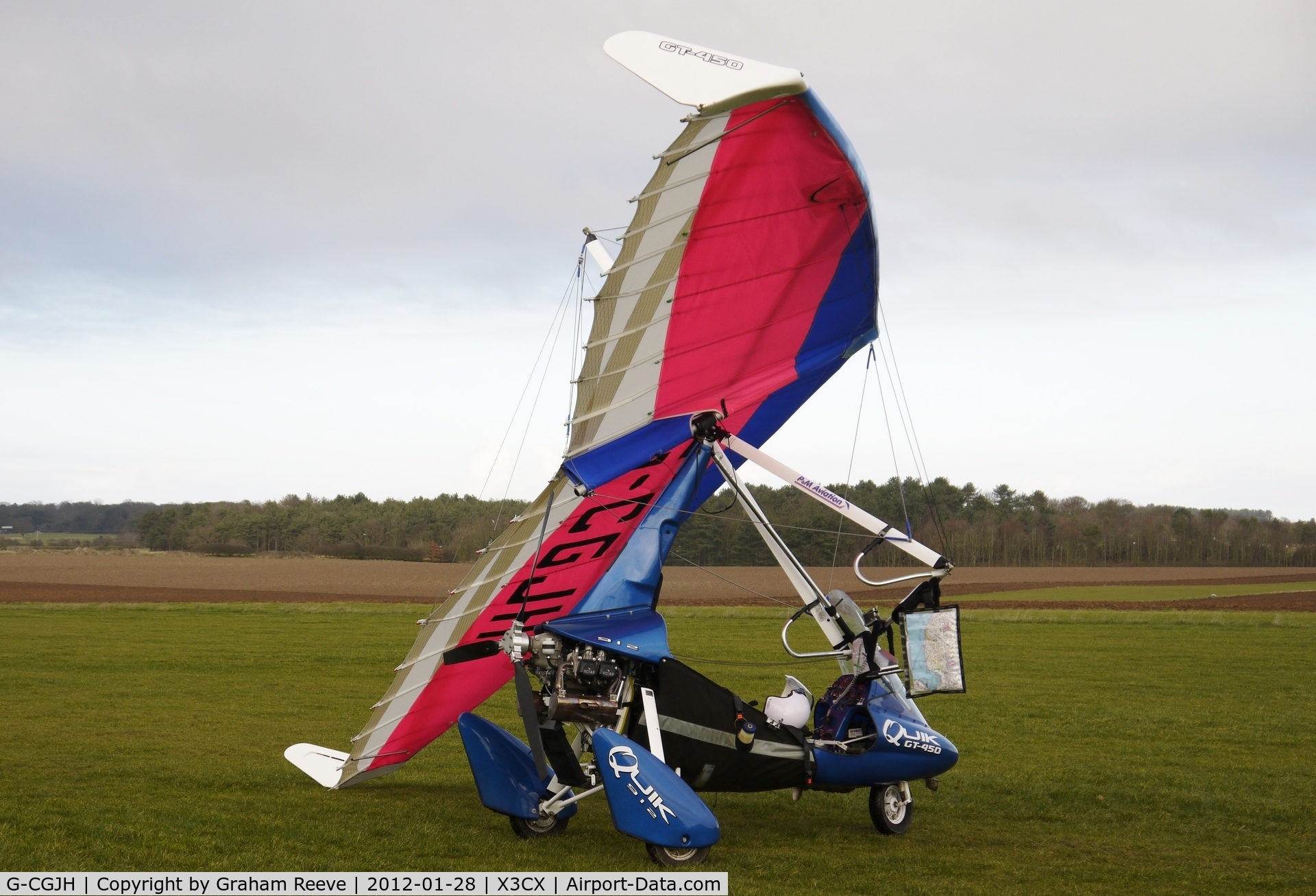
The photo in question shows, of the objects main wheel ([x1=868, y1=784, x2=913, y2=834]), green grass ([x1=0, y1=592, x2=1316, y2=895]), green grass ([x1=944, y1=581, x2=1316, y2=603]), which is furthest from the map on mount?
green grass ([x1=944, y1=581, x2=1316, y2=603])

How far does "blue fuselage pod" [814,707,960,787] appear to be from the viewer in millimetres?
7961

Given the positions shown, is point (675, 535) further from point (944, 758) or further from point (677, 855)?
point (944, 758)

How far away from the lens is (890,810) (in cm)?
851

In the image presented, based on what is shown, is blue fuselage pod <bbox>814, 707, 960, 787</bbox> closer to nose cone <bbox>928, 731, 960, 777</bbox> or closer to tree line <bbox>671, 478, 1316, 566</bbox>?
nose cone <bbox>928, 731, 960, 777</bbox>

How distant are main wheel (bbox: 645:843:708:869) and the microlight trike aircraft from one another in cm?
2

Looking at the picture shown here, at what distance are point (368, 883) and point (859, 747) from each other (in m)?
3.62

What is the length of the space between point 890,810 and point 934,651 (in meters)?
1.45

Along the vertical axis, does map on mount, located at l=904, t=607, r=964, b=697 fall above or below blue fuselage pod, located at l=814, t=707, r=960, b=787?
above

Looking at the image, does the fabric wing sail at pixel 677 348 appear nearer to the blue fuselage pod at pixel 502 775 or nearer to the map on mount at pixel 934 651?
the blue fuselage pod at pixel 502 775

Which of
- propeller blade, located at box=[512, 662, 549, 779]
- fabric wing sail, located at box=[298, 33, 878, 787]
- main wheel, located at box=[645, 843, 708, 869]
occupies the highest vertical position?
fabric wing sail, located at box=[298, 33, 878, 787]

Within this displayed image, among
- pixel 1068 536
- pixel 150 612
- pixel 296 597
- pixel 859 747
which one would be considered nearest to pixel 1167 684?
pixel 859 747

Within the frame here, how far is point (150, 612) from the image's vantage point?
34.1m
